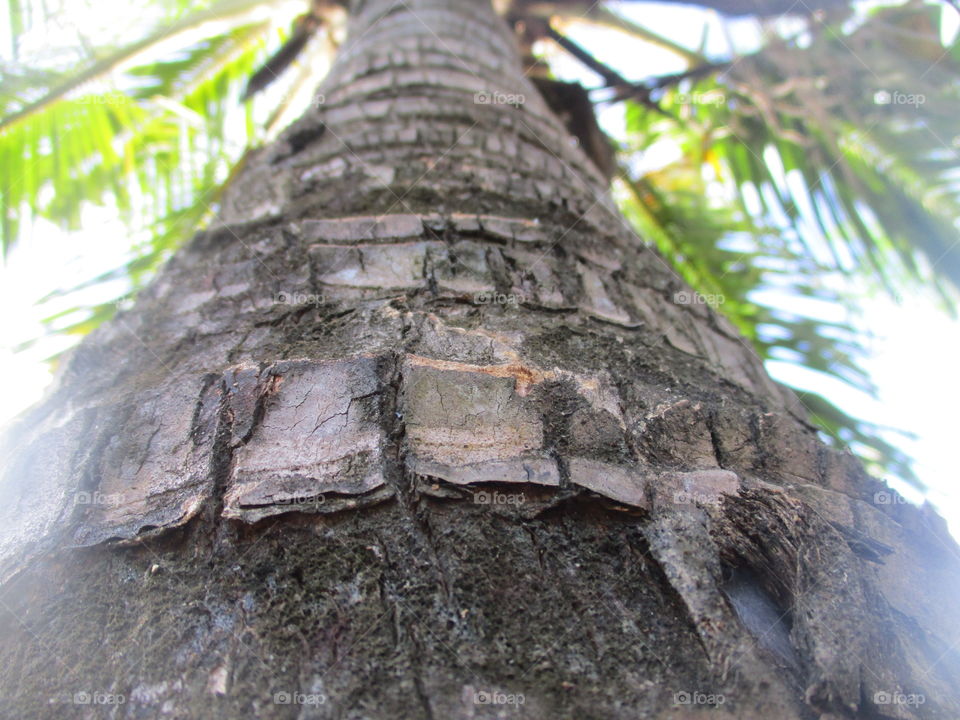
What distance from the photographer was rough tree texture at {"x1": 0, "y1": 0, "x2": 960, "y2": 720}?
65 centimetres

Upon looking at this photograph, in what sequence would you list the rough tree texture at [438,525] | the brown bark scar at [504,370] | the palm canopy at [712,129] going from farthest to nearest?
1. the palm canopy at [712,129]
2. the brown bark scar at [504,370]
3. the rough tree texture at [438,525]

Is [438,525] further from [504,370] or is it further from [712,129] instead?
[712,129]

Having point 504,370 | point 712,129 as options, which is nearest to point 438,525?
point 504,370

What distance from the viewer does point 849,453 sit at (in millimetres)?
951

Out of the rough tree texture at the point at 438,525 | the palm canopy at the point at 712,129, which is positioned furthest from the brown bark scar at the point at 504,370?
the palm canopy at the point at 712,129

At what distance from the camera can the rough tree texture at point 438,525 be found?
645mm

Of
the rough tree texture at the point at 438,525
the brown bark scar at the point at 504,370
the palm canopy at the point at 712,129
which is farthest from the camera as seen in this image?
the palm canopy at the point at 712,129

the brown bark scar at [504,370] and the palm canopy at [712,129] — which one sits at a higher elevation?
the palm canopy at [712,129]

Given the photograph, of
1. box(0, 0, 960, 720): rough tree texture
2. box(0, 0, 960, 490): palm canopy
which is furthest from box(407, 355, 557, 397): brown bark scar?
box(0, 0, 960, 490): palm canopy

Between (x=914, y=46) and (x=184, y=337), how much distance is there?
138 inches

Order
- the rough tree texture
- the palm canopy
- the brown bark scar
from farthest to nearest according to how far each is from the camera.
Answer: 1. the palm canopy
2. the brown bark scar
3. the rough tree texture

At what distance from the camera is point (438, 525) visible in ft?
2.35

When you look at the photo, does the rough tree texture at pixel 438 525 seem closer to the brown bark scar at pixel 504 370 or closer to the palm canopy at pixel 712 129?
the brown bark scar at pixel 504 370

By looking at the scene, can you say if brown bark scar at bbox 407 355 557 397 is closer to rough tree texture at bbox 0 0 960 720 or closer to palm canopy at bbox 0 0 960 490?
rough tree texture at bbox 0 0 960 720
